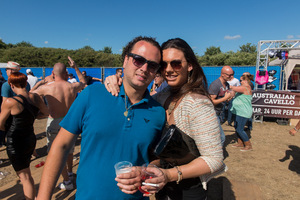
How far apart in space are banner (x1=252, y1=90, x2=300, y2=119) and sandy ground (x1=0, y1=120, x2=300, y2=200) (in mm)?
1513

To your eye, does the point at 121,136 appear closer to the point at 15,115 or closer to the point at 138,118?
the point at 138,118

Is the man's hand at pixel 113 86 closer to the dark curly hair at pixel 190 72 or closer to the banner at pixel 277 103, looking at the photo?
the dark curly hair at pixel 190 72

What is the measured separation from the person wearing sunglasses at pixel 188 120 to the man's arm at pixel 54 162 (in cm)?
49

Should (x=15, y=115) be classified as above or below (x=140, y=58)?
below

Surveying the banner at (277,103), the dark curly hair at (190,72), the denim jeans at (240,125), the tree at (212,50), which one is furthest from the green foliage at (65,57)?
the dark curly hair at (190,72)

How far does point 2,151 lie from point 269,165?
7.48 meters

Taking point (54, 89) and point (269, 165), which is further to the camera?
point (269, 165)

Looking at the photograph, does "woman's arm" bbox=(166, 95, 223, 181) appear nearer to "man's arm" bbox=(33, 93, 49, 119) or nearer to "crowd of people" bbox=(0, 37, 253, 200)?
"crowd of people" bbox=(0, 37, 253, 200)

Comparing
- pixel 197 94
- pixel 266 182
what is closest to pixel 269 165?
pixel 266 182

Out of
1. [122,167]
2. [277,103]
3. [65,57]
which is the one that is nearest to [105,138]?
[122,167]

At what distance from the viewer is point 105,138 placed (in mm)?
1309

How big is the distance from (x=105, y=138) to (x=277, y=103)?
9.51 m

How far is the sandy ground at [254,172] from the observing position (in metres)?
3.58

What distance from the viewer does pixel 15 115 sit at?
3.06m
